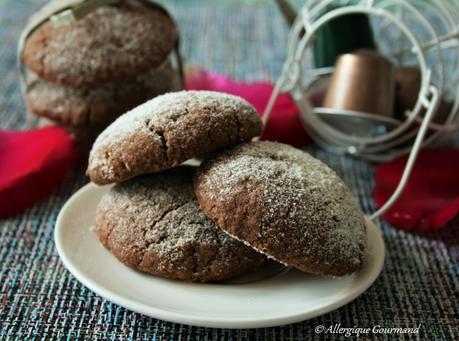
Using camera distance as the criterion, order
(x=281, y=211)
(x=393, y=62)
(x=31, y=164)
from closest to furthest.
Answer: (x=281, y=211)
(x=31, y=164)
(x=393, y=62)

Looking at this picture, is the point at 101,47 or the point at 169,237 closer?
the point at 169,237

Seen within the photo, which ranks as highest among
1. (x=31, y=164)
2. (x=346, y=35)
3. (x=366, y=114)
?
(x=346, y=35)

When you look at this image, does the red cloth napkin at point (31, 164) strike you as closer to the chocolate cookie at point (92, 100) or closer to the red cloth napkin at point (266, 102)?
the chocolate cookie at point (92, 100)

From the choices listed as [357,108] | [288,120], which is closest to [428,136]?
[357,108]

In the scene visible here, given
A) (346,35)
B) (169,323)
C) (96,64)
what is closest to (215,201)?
(169,323)

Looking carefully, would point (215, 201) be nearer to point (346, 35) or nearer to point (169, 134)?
point (169, 134)

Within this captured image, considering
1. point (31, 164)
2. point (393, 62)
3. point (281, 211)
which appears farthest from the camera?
point (393, 62)

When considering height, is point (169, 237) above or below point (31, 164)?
above

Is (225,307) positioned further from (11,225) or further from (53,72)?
(53,72)
